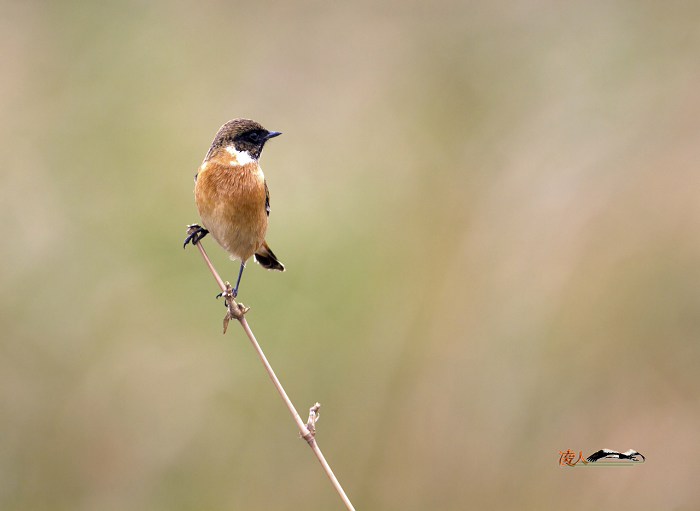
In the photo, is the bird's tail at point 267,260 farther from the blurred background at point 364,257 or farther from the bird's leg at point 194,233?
the blurred background at point 364,257

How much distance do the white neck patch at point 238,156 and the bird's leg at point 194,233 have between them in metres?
0.40

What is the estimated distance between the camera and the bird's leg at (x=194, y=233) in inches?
157

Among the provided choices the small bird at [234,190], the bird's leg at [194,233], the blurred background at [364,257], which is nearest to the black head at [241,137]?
the small bird at [234,190]

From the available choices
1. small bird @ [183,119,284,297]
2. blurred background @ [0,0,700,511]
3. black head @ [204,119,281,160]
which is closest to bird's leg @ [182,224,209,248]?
small bird @ [183,119,284,297]

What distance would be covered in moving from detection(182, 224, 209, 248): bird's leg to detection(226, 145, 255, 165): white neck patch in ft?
1.33

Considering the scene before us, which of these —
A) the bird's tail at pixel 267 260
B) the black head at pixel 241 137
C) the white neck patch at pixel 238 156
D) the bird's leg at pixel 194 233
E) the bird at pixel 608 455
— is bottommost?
the bird at pixel 608 455

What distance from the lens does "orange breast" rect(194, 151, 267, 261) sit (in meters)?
3.80

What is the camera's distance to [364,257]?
7371 millimetres

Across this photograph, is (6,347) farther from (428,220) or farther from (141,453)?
(428,220)

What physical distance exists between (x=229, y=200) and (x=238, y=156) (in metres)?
0.26

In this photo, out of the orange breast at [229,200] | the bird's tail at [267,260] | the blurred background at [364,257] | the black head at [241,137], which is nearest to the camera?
the orange breast at [229,200]

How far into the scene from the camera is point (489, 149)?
325 inches

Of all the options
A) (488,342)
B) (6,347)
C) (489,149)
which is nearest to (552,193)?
(489,149)

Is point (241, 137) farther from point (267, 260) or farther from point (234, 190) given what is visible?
point (267, 260)
